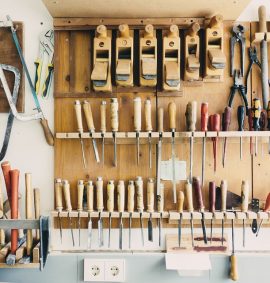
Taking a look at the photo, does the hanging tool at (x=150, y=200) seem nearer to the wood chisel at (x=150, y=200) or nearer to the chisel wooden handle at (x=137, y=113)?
the wood chisel at (x=150, y=200)

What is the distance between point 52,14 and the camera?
1990mm

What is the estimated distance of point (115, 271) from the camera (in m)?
1.99

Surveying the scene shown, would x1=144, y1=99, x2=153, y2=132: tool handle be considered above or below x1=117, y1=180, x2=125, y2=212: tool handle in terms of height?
above

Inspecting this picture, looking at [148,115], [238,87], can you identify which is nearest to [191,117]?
[148,115]

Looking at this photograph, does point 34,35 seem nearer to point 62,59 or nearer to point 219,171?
point 62,59

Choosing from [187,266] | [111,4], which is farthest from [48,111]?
[187,266]

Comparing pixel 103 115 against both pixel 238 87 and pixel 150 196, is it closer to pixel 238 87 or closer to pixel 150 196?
pixel 150 196

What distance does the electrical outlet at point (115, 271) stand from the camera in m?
1.99

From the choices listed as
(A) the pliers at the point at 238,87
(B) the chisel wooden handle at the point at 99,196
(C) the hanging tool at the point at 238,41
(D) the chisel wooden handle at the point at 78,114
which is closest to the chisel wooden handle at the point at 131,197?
(B) the chisel wooden handle at the point at 99,196

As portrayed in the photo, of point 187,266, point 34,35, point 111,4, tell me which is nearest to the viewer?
point 111,4

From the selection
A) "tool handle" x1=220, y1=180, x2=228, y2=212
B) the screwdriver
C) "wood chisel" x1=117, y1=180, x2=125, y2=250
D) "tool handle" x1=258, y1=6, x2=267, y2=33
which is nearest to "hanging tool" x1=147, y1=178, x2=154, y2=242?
"wood chisel" x1=117, y1=180, x2=125, y2=250

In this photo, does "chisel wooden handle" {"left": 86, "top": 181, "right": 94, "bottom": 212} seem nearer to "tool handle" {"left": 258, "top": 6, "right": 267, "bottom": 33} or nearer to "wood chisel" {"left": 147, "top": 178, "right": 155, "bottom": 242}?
"wood chisel" {"left": 147, "top": 178, "right": 155, "bottom": 242}

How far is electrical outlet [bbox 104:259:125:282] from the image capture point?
1988mm

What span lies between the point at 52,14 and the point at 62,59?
222mm
